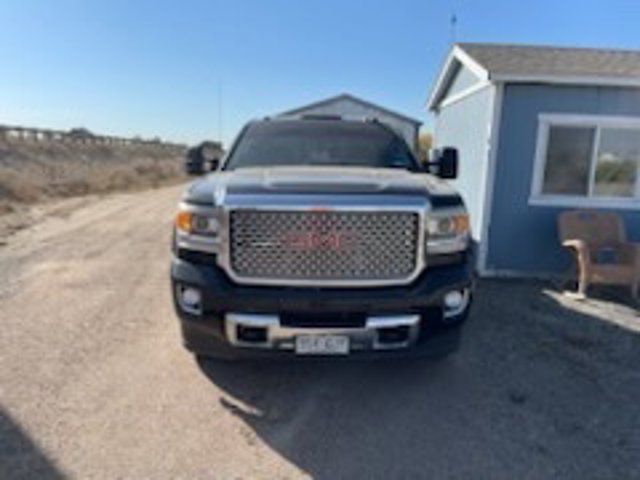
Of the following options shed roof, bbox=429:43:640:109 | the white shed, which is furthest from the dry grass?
shed roof, bbox=429:43:640:109

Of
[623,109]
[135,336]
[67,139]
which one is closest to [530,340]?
[135,336]

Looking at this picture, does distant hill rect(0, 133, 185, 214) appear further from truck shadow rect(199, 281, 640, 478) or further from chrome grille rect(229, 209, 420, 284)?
chrome grille rect(229, 209, 420, 284)

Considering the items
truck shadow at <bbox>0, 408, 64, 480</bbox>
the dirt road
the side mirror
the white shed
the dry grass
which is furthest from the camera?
the white shed

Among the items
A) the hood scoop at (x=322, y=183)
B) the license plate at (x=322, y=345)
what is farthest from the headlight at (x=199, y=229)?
the license plate at (x=322, y=345)

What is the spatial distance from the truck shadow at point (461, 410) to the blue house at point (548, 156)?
2.92 metres

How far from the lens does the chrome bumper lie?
366cm

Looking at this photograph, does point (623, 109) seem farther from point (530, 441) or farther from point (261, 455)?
point (261, 455)

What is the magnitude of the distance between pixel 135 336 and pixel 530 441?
356cm

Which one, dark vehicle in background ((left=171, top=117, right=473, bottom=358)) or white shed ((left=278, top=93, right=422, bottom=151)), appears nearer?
Result: dark vehicle in background ((left=171, top=117, right=473, bottom=358))

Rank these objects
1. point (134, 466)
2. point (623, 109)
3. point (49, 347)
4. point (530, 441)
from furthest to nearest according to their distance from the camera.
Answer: point (623, 109)
point (49, 347)
point (530, 441)
point (134, 466)

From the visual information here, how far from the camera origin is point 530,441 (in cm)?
356

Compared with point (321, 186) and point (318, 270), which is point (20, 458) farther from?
point (321, 186)

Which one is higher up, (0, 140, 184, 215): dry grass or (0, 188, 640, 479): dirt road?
(0, 140, 184, 215): dry grass

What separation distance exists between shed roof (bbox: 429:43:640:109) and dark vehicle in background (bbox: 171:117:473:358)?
489cm
